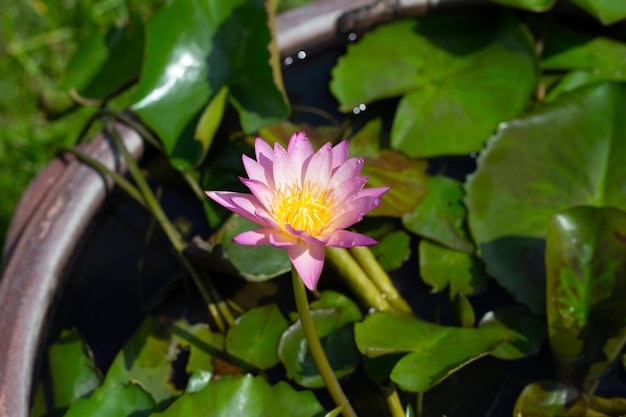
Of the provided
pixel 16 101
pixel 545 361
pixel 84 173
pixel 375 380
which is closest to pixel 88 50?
pixel 84 173

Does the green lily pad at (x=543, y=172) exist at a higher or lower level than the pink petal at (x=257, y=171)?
lower

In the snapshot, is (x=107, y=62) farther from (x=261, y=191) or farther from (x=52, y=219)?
(x=261, y=191)

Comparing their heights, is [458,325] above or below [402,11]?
below

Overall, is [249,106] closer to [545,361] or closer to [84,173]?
[84,173]

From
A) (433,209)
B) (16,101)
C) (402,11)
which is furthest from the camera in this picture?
(16,101)

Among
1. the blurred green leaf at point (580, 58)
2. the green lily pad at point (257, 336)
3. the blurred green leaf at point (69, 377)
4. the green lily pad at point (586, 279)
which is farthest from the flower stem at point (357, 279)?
the blurred green leaf at point (580, 58)

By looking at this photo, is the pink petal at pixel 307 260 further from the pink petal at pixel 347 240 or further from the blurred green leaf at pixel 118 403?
the blurred green leaf at pixel 118 403

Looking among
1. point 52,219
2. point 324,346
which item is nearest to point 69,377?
point 52,219
